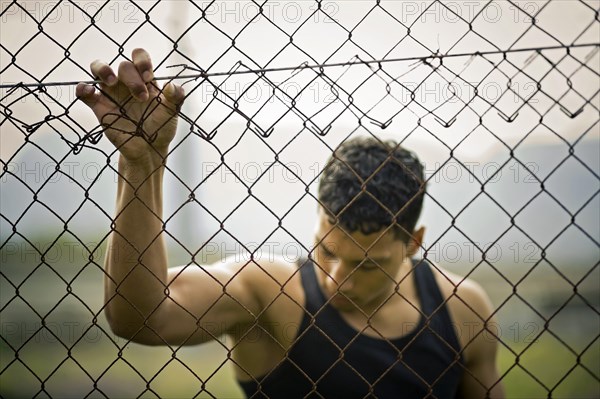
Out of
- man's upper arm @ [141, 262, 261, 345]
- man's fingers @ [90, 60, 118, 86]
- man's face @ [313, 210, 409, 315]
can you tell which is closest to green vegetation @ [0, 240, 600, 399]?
man's upper arm @ [141, 262, 261, 345]

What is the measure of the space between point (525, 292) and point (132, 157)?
278 inches

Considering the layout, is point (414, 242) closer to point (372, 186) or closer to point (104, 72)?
point (372, 186)

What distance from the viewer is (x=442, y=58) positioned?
56.4 inches

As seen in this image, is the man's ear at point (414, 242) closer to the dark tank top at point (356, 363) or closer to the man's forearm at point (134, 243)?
the dark tank top at point (356, 363)

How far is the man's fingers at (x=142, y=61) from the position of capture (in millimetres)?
1384

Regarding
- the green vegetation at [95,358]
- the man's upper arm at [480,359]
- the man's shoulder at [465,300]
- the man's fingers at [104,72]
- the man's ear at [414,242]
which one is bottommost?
the green vegetation at [95,358]

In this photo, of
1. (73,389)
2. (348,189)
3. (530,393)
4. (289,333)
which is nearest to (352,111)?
(348,189)

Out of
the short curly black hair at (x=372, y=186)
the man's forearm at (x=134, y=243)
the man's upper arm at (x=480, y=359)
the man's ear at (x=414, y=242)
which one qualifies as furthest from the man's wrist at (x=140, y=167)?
the man's upper arm at (x=480, y=359)

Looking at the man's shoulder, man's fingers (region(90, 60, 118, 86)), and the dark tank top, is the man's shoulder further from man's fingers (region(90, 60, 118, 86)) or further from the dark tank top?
man's fingers (region(90, 60, 118, 86))

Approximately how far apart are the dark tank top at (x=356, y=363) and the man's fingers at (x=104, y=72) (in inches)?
37.7

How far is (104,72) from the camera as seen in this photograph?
1375 mm

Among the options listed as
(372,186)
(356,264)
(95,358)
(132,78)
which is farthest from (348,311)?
(95,358)

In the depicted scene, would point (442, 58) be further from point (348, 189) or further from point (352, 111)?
point (348, 189)

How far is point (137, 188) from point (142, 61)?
29 cm
